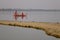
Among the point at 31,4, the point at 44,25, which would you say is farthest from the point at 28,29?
the point at 31,4

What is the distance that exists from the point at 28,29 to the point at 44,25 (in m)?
0.21

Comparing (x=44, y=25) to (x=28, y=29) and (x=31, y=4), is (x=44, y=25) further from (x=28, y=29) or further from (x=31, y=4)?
(x=31, y=4)

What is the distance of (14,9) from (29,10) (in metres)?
0.21

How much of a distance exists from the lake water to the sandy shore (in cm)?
4

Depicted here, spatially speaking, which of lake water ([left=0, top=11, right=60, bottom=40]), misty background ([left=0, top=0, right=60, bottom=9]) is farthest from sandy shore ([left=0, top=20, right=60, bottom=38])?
misty background ([left=0, top=0, right=60, bottom=9])

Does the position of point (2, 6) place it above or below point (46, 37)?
above

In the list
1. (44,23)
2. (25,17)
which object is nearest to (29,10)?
Result: (25,17)

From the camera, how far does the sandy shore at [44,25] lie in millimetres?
2434

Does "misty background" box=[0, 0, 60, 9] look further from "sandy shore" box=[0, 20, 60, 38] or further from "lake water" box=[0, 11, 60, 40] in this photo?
"sandy shore" box=[0, 20, 60, 38]

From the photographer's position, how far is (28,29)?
2588 millimetres

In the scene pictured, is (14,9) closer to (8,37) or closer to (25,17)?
(25,17)

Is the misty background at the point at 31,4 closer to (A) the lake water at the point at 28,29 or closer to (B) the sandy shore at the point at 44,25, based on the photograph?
(A) the lake water at the point at 28,29

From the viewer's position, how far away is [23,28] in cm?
263

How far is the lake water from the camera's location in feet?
8.16
